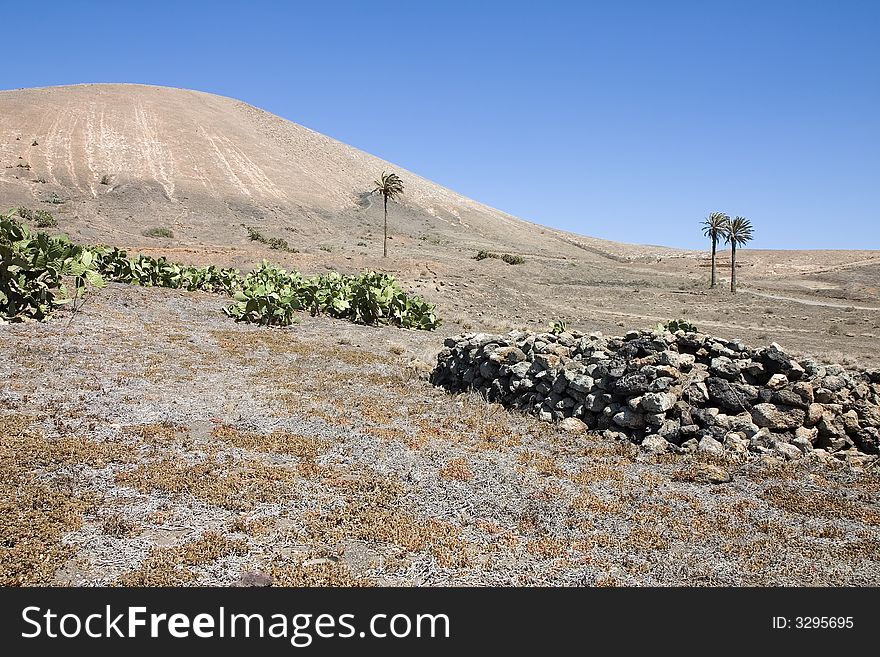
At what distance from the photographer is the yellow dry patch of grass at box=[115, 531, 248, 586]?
182 inches

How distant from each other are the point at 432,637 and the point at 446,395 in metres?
7.18

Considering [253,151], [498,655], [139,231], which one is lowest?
[498,655]

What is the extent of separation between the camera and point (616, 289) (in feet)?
132

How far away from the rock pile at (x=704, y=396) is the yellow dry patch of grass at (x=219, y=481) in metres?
4.34

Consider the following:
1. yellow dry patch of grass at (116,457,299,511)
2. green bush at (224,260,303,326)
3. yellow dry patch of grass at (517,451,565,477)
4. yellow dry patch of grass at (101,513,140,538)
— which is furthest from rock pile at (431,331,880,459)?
green bush at (224,260,303,326)

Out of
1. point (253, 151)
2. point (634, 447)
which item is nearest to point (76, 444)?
point (634, 447)

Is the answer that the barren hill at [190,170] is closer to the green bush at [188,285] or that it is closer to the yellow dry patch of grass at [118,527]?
the green bush at [188,285]

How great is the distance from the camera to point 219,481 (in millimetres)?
6562

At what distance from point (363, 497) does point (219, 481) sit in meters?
1.47

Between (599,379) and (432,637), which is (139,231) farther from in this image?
(432,637)

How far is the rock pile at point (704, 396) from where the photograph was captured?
324 inches

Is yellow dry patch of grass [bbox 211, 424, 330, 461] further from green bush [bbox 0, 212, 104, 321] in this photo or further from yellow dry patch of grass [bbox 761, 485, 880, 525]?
green bush [bbox 0, 212, 104, 321]

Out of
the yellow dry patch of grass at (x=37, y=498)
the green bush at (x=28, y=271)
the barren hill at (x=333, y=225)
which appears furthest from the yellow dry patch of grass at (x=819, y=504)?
the barren hill at (x=333, y=225)

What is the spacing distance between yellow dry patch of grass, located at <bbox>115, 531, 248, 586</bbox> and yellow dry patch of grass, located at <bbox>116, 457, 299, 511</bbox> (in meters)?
0.74
